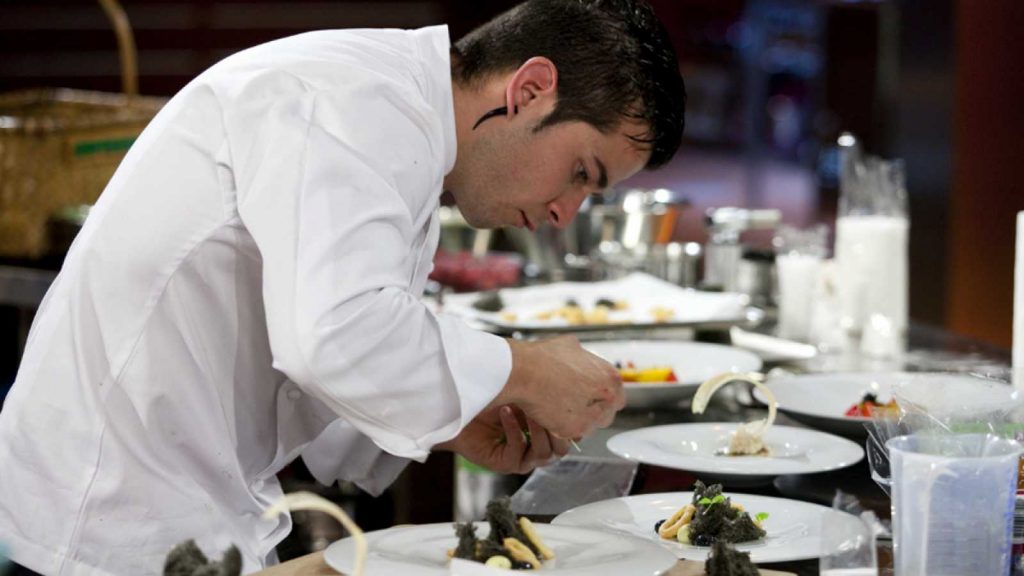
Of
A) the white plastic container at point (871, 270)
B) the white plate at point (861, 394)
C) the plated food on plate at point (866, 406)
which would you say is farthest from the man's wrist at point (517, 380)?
the white plastic container at point (871, 270)

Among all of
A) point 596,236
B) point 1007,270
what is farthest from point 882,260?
point 1007,270

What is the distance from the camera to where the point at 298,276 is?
54.4 inches

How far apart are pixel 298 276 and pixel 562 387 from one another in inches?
14.3

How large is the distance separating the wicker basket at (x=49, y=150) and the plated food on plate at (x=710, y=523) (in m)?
3.34

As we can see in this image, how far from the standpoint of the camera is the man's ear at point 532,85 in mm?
1662

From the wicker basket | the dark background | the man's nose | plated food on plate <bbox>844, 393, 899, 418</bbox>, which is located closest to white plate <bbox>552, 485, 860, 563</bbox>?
the man's nose

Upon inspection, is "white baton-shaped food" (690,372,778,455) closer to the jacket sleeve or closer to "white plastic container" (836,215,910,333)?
the jacket sleeve

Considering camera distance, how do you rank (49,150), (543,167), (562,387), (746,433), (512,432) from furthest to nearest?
1. (49,150)
2. (746,433)
3. (512,432)
4. (543,167)
5. (562,387)

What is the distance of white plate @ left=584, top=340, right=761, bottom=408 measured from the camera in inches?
93.0

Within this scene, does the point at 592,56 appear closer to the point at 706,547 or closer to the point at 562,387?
the point at 562,387

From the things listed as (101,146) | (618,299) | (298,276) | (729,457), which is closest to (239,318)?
(298,276)

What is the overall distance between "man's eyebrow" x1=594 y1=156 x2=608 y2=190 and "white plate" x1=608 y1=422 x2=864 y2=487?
14.7 inches

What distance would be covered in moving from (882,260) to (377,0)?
559cm

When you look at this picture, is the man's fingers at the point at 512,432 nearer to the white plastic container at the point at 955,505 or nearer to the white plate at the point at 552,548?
the white plate at the point at 552,548
